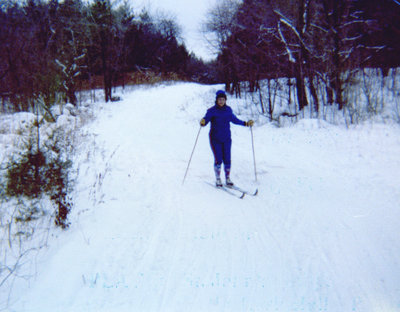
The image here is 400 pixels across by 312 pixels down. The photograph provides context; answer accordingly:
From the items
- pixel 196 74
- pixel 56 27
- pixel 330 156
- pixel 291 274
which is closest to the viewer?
pixel 291 274

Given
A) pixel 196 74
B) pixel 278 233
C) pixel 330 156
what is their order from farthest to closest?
pixel 196 74 → pixel 330 156 → pixel 278 233

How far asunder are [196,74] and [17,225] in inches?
2074

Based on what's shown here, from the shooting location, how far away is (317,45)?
1332 centimetres

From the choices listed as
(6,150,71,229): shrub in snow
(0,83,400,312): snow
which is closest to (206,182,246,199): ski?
(0,83,400,312): snow

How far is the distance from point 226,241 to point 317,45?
12910 millimetres

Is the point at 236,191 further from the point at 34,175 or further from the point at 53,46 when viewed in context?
the point at 53,46

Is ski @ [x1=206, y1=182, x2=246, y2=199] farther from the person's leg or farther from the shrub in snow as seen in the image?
the shrub in snow

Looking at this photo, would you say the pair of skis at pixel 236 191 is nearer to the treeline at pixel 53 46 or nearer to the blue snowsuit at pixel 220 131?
the blue snowsuit at pixel 220 131

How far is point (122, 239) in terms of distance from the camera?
3502 mm

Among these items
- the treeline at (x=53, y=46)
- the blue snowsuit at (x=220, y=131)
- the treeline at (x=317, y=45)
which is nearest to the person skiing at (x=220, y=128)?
the blue snowsuit at (x=220, y=131)

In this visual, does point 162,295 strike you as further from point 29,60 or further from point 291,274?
point 29,60

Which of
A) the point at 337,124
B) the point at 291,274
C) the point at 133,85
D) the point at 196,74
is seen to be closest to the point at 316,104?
the point at 337,124

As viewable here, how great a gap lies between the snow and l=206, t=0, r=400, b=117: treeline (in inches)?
244

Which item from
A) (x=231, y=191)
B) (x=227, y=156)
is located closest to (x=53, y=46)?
(x=227, y=156)
